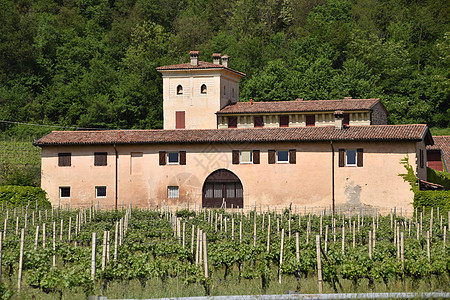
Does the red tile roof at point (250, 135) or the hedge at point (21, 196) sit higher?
the red tile roof at point (250, 135)

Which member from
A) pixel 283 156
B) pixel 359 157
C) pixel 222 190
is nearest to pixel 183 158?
pixel 222 190

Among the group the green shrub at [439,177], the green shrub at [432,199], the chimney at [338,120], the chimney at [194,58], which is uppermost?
the chimney at [194,58]

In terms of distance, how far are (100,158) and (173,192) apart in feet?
18.6

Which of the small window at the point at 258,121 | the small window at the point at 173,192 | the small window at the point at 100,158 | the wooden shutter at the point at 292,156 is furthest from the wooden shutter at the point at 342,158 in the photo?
the small window at the point at 100,158

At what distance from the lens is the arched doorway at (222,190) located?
4950 centimetres

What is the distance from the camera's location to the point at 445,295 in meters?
18.1

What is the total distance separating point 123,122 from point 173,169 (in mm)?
28321

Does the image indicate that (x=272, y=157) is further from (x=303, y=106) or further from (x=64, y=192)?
(x=64, y=192)

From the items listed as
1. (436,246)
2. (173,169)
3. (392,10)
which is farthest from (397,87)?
(436,246)

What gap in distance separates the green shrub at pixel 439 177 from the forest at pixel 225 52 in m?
19.0

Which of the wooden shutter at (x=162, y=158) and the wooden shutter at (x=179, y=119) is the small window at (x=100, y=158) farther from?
the wooden shutter at (x=179, y=119)

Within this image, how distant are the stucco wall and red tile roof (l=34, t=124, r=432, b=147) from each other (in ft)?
1.70

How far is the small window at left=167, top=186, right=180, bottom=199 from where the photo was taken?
5006 centimetres

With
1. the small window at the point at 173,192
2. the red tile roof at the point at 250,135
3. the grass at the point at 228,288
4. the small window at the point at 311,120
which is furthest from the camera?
→ the small window at the point at 311,120
